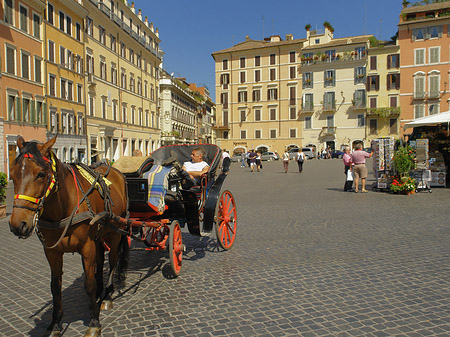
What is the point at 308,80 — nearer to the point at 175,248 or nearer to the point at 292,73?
the point at 292,73

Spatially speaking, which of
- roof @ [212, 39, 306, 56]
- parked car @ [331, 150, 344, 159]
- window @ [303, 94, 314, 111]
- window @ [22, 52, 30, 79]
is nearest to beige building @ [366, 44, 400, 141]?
parked car @ [331, 150, 344, 159]

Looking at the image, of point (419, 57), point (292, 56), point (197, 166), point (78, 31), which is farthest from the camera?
point (292, 56)

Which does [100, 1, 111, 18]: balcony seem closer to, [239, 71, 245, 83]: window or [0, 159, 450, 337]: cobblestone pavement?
[239, 71, 245, 83]: window

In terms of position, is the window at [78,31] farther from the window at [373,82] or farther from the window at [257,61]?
the window at [373,82]

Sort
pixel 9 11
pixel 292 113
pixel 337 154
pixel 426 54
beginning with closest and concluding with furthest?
pixel 9 11 < pixel 426 54 < pixel 337 154 < pixel 292 113

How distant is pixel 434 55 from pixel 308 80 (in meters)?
16.7

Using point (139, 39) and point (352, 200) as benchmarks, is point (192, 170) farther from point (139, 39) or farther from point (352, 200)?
point (139, 39)

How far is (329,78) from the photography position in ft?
192

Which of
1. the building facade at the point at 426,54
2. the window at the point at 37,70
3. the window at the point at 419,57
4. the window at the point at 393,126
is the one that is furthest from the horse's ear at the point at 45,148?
the window at the point at 393,126

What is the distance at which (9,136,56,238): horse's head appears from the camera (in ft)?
9.31

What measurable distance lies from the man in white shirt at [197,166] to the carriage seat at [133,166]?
3.36ft

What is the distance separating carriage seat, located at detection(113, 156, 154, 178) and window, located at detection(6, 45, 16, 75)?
23.5 metres

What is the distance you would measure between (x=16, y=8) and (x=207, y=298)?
27.2 metres

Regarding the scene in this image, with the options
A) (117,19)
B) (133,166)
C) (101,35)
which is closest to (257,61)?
(117,19)
